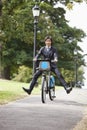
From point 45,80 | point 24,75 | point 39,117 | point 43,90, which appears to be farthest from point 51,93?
point 24,75

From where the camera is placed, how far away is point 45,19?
5228 cm

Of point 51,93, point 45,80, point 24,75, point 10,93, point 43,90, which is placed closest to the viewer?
point 43,90

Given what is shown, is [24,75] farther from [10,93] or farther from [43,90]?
[43,90]

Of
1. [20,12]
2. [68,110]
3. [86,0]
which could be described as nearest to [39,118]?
[68,110]

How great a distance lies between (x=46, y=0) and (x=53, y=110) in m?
42.7

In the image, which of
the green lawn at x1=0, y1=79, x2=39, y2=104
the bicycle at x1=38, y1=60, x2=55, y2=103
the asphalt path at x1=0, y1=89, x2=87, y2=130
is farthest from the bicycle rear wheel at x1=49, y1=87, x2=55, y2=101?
the asphalt path at x1=0, y1=89, x2=87, y2=130

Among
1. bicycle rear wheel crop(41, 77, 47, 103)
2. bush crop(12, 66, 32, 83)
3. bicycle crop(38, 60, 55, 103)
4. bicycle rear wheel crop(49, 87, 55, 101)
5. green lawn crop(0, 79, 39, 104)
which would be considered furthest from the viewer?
bush crop(12, 66, 32, 83)

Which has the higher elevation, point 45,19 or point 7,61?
point 45,19

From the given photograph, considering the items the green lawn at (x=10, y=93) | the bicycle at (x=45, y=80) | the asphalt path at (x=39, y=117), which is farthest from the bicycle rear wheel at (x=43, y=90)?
the green lawn at (x=10, y=93)

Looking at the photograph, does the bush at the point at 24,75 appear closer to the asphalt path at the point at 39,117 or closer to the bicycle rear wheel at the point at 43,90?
the bicycle rear wheel at the point at 43,90

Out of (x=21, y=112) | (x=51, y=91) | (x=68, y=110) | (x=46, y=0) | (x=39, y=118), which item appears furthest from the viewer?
(x=46, y=0)

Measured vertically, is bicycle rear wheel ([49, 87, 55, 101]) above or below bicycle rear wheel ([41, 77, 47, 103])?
below

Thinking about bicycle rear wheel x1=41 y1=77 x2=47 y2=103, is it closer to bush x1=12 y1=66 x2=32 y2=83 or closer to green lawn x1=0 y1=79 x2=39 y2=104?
green lawn x1=0 y1=79 x2=39 y2=104

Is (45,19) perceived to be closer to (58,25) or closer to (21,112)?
(58,25)
